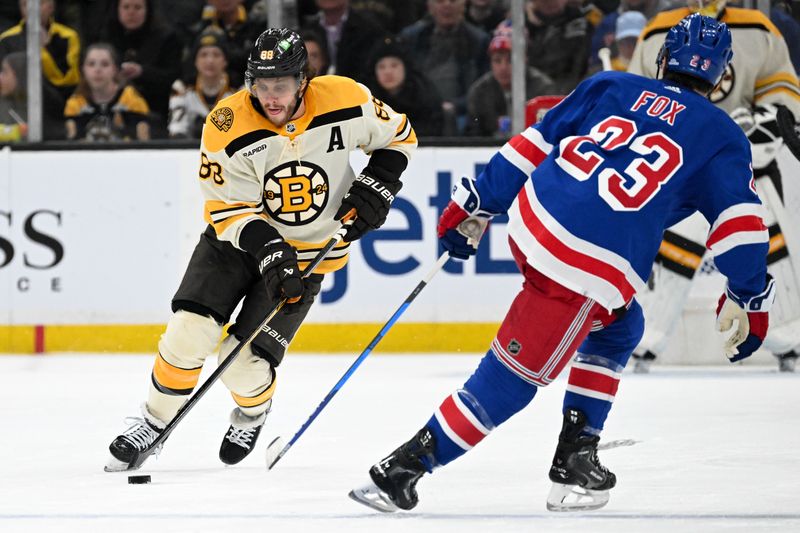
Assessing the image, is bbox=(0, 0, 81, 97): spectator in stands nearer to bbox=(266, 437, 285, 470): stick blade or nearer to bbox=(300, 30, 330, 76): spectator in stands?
bbox=(300, 30, 330, 76): spectator in stands

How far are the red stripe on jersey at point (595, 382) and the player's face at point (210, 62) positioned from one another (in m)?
3.79

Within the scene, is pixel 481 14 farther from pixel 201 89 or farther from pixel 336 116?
pixel 336 116

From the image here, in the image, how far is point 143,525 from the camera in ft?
9.80

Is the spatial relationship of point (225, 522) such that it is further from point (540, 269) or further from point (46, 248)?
point (46, 248)

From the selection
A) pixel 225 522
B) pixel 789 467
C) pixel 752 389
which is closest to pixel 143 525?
pixel 225 522

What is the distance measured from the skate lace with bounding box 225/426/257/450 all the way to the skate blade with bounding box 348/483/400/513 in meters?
0.93

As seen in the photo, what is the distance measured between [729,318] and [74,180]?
13.1ft

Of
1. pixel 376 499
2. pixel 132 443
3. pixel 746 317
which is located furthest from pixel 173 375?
pixel 746 317

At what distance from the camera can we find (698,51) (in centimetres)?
306

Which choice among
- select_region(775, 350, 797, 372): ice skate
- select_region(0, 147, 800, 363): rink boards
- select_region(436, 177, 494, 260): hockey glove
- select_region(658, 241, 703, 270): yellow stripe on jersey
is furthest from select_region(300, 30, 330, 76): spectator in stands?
select_region(436, 177, 494, 260): hockey glove

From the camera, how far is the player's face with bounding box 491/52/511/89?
6.52m

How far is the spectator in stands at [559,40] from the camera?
646 centimetres

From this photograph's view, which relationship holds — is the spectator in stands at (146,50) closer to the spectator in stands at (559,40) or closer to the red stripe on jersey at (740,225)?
the spectator in stands at (559,40)

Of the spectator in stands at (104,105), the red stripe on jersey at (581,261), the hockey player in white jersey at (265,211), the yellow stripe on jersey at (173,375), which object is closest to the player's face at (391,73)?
the spectator in stands at (104,105)
